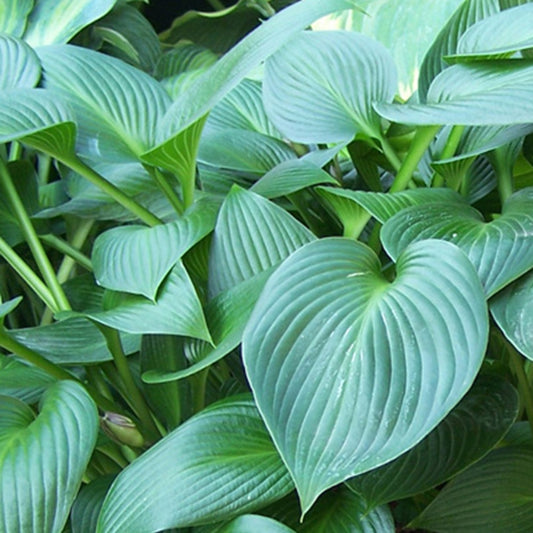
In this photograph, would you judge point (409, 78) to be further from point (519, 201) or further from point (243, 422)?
point (243, 422)

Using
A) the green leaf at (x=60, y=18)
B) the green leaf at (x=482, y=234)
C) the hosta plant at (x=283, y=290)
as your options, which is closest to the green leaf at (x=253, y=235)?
the hosta plant at (x=283, y=290)

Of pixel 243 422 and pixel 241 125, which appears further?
pixel 241 125

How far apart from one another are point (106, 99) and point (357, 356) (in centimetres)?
48

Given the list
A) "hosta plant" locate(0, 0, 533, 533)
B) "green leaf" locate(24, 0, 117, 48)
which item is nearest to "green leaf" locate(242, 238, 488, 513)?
"hosta plant" locate(0, 0, 533, 533)

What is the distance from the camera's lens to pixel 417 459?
1.87ft

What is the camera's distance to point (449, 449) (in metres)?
0.57

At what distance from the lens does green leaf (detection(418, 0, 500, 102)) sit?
78 cm

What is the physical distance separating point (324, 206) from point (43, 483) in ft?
1.42

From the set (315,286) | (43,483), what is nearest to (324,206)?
(315,286)

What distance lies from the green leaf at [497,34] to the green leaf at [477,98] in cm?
2

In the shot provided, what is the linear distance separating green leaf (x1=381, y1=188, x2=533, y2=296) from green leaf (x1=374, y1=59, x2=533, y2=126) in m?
0.08

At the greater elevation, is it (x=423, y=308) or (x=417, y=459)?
(x=423, y=308)

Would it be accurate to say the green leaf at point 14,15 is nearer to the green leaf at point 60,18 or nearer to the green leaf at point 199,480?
the green leaf at point 60,18

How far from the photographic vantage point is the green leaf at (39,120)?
664mm
